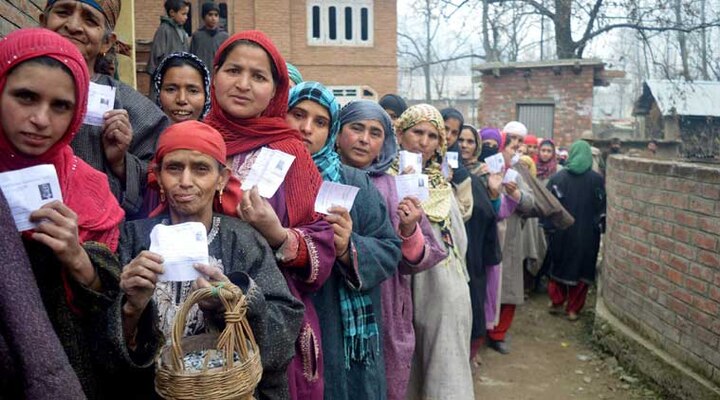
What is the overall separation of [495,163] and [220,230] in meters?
3.42

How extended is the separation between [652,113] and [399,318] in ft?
67.5

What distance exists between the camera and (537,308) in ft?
24.7

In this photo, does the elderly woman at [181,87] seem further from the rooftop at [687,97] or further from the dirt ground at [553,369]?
the rooftop at [687,97]

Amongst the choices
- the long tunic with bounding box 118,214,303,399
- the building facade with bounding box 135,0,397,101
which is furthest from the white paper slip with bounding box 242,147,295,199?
the building facade with bounding box 135,0,397,101

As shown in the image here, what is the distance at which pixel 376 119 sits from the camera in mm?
3104

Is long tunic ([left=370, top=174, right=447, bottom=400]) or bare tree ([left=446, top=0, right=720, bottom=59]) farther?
bare tree ([left=446, top=0, right=720, bottom=59])

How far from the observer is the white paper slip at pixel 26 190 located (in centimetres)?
136

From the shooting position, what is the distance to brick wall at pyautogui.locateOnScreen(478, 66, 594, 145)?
18062 mm

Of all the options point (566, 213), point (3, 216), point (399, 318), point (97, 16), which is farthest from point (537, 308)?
point (3, 216)

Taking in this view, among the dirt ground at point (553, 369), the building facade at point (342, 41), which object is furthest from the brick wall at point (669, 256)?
the building facade at point (342, 41)

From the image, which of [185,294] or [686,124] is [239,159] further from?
[686,124]

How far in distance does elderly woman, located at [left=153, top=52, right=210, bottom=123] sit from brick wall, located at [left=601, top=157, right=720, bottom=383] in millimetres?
3513

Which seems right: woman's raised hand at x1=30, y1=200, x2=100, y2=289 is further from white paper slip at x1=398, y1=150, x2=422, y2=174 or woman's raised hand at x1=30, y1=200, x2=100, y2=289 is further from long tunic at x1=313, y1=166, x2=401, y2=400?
white paper slip at x1=398, y1=150, x2=422, y2=174

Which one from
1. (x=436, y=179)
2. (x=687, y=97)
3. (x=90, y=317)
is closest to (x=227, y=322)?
(x=90, y=317)
